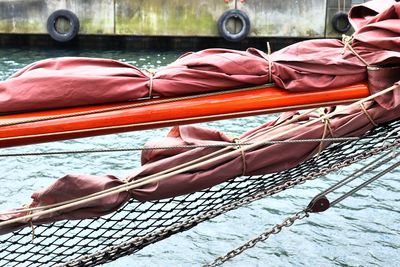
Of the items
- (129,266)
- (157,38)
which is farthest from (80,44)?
(129,266)

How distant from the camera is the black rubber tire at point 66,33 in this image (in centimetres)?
Answer: 2103

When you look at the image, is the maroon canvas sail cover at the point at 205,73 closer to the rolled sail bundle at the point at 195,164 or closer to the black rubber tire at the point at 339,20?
the rolled sail bundle at the point at 195,164

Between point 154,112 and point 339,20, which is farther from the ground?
point 154,112

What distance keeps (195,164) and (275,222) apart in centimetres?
419

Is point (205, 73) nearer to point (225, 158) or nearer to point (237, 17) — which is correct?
point (225, 158)

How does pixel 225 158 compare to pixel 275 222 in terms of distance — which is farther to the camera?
pixel 275 222

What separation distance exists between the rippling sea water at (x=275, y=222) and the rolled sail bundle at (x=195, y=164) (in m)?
2.90

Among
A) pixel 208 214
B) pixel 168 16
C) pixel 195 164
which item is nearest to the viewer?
pixel 195 164

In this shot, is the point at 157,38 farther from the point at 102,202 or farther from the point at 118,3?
the point at 102,202

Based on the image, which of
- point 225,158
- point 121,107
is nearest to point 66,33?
point 225,158

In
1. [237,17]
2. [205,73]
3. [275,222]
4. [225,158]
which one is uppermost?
[205,73]

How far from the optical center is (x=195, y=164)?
3.57m

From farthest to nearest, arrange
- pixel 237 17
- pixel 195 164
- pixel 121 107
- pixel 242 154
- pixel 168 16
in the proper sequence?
pixel 168 16, pixel 237 17, pixel 242 154, pixel 195 164, pixel 121 107

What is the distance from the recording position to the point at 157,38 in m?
22.0
